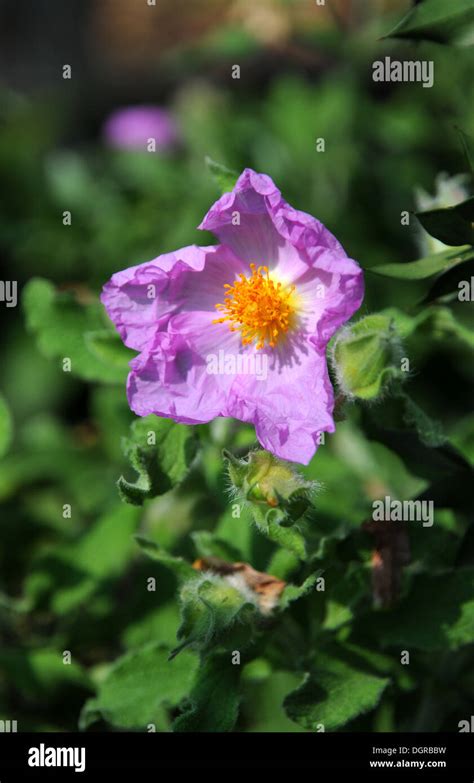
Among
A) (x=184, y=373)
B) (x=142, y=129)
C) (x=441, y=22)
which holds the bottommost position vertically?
(x=184, y=373)

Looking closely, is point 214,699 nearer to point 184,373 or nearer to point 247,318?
point 184,373

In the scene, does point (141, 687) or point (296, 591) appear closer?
point (296, 591)

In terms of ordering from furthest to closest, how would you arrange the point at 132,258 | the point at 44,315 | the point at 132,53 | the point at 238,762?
the point at 132,53 < the point at 132,258 < the point at 44,315 < the point at 238,762

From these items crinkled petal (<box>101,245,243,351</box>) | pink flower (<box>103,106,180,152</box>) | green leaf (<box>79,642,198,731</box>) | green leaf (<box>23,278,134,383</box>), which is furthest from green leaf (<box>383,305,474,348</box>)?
pink flower (<box>103,106,180,152</box>)

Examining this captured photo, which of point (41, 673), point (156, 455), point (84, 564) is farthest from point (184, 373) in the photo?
point (41, 673)

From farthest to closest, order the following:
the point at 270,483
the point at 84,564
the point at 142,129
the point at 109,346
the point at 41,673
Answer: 1. the point at 142,129
2. the point at 84,564
3. the point at 41,673
4. the point at 109,346
5. the point at 270,483

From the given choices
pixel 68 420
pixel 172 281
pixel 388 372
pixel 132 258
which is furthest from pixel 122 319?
pixel 68 420

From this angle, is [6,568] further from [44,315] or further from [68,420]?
[68,420]

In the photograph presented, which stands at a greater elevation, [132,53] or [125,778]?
[132,53]
